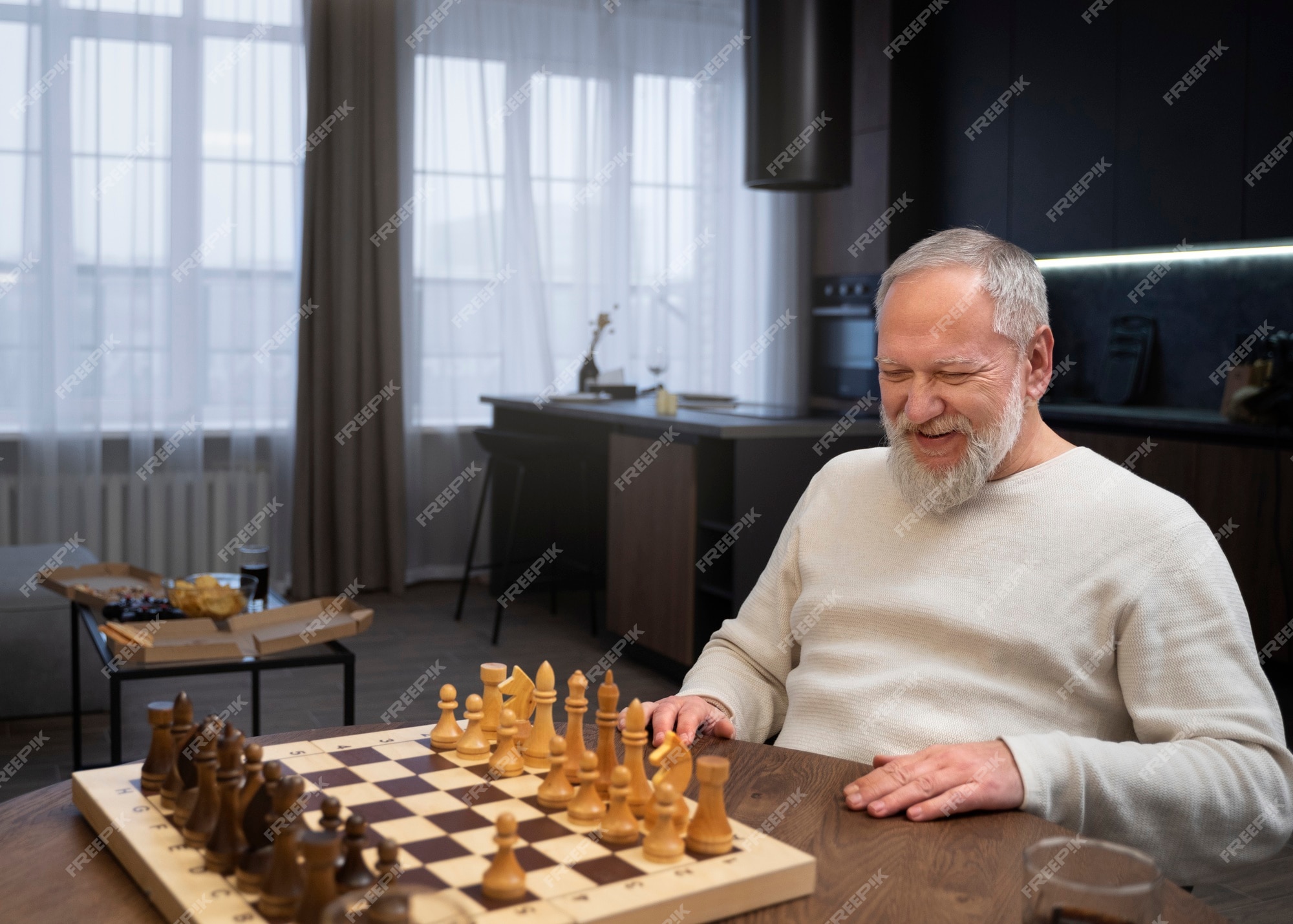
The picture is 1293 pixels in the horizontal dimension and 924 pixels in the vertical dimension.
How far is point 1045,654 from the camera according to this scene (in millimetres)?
1308

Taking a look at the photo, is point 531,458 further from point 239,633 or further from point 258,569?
point 239,633

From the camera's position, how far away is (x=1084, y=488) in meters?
1.38

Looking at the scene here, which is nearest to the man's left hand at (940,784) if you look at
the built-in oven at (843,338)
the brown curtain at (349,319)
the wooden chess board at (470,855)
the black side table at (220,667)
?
the wooden chess board at (470,855)

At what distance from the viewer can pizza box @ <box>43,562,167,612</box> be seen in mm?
2549

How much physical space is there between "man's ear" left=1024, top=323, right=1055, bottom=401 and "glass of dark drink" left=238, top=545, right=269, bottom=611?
5.84 feet

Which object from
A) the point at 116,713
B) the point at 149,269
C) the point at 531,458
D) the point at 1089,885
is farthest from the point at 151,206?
the point at 1089,885

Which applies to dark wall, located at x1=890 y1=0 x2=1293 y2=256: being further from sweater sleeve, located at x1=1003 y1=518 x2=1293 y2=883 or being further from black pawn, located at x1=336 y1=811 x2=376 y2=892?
black pawn, located at x1=336 y1=811 x2=376 y2=892

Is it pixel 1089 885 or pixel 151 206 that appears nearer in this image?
pixel 1089 885

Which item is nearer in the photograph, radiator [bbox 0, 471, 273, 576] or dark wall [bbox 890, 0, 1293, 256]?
dark wall [bbox 890, 0, 1293, 256]

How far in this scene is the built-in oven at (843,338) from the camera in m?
5.93

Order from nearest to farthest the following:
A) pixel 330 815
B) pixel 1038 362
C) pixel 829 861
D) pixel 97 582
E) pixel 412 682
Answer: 1. pixel 330 815
2. pixel 829 861
3. pixel 1038 362
4. pixel 97 582
5. pixel 412 682

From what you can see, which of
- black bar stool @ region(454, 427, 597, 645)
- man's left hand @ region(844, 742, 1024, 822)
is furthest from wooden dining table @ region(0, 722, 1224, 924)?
black bar stool @ region(454, 427, 597, 645)

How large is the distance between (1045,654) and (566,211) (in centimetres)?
473

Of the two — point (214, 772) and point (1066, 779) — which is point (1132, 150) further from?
point (214, 772)
